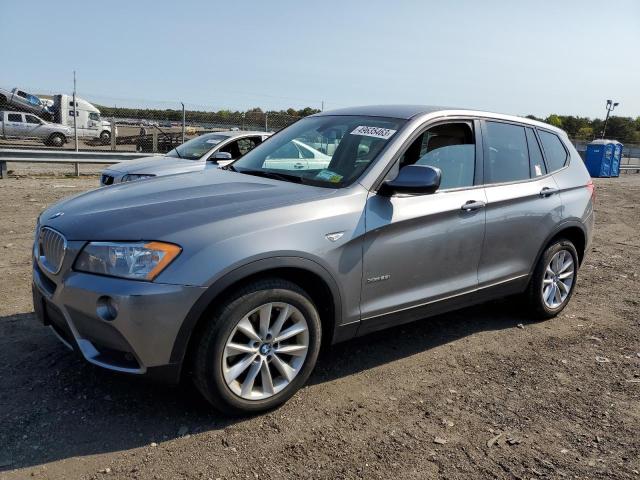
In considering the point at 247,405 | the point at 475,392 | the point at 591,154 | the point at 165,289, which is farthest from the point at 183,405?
the point at 591,154

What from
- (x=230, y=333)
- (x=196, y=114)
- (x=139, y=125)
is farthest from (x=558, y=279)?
(x=139, y=125)

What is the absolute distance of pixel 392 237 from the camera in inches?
133

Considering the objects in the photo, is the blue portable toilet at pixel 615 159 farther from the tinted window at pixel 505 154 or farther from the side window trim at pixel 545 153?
the tinted window at pixel 505 154

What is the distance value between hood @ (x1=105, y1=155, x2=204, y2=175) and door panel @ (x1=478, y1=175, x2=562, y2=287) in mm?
5062

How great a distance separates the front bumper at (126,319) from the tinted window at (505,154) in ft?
8.48

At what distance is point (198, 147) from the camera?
9188mm

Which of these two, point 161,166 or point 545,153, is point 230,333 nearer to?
point 545,153

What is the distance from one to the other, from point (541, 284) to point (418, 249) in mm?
1726

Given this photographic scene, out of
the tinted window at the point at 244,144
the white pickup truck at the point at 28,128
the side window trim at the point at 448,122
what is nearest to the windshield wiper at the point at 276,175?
the side window trim at the point at 448,122

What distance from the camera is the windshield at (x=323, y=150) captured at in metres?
3.54

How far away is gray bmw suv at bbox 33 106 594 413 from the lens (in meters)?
2.68

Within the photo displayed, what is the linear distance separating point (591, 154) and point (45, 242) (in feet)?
83.2

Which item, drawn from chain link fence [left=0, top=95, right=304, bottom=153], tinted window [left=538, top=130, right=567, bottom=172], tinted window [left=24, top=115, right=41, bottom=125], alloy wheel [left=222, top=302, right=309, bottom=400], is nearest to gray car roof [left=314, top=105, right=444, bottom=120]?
tinted window [left=538, top=130, right=567, bottom=172]

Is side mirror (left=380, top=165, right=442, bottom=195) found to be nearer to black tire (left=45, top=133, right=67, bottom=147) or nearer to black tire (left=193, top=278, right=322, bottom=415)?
black tire (left=193, top=278, right=322, bottom=415)
